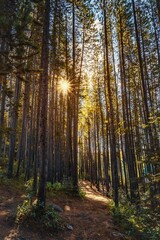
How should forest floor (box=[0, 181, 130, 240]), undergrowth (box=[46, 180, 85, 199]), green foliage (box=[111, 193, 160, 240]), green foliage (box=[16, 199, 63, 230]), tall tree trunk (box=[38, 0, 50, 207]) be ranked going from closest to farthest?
green foliage (box=[111, 193, 160, 240]), forest floor (box=[0, 181, 130, 240]), green foliage (box=[16, 199, 63, 230]), tall tree trunk (box=[38, 0, 50, 207]), undergrowth (box=[46, 180, 85, 199])

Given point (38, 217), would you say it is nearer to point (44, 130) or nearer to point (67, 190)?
point (44, 130)

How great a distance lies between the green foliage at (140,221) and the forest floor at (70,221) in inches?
13.7

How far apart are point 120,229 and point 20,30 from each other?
724 centimetres

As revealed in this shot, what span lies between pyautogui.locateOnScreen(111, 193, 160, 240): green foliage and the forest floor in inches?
13.7

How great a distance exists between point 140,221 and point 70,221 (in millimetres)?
2517

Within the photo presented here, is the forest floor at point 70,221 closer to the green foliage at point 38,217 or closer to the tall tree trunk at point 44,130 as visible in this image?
the green foliage at point 38,217

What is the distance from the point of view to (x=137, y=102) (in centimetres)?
1656

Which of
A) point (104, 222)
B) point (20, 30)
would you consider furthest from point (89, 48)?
point (104, 222)

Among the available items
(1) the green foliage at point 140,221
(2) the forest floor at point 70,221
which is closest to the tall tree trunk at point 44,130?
(2) the forest floor at point 70,221

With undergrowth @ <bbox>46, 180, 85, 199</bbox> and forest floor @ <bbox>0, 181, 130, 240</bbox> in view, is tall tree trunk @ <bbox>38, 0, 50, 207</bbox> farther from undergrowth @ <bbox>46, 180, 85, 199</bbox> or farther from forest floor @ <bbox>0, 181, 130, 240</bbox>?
undergrowth @ <bbox>46, 180, 85, 199</bbox>

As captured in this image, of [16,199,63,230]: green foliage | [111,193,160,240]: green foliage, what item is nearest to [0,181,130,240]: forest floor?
[16,199,63,230]: green foliage

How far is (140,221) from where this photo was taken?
593 centimetres

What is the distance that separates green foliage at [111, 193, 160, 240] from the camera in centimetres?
500

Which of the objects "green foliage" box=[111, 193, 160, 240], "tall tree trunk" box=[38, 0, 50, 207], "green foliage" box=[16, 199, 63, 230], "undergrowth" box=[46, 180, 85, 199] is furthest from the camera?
"undergrowth" box=[46, 180, 85, 199]
